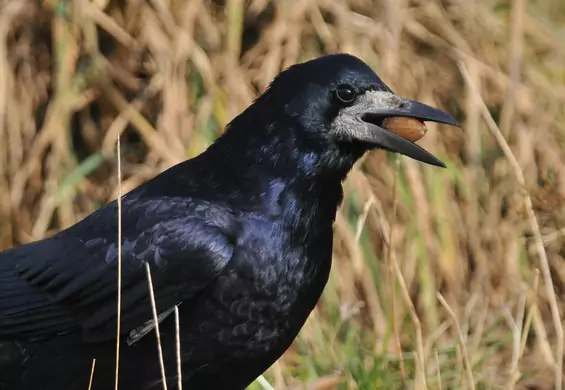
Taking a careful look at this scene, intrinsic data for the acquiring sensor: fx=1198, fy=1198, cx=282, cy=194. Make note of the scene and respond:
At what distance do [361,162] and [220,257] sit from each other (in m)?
1.78

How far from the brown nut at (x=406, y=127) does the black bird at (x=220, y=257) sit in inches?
1.2

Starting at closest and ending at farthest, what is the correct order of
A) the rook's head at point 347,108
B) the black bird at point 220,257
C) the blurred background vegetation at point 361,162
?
the black bird at point 220,257 < the rook's head at point 347,108 < the blurred background vegetation at point 361,162

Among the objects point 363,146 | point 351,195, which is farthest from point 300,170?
point 351,195

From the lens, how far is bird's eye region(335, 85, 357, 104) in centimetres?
309

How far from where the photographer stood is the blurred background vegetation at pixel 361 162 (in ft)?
14.5

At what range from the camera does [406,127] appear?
3.13 m

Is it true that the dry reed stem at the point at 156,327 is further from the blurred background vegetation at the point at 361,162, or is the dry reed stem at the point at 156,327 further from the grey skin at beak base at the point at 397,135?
the blurred background vegetation at the point at 361,162

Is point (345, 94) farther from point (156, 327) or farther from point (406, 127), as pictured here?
point (156, 327)

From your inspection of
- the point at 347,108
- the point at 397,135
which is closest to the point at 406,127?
the point at 397,135

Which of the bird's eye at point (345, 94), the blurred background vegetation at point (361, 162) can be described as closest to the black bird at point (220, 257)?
the bird's eye at point (345, 94)

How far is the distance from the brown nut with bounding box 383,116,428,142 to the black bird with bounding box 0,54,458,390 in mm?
30

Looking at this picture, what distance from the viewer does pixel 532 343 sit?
14.8 feet

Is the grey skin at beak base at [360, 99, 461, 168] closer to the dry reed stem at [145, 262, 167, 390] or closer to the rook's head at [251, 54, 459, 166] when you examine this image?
the rook's head at [251, 54, 459, 166]

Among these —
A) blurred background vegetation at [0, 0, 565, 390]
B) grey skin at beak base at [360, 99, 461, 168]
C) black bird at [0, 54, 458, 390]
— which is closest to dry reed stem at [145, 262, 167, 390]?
black bird at [0, 54, 458, 390]
